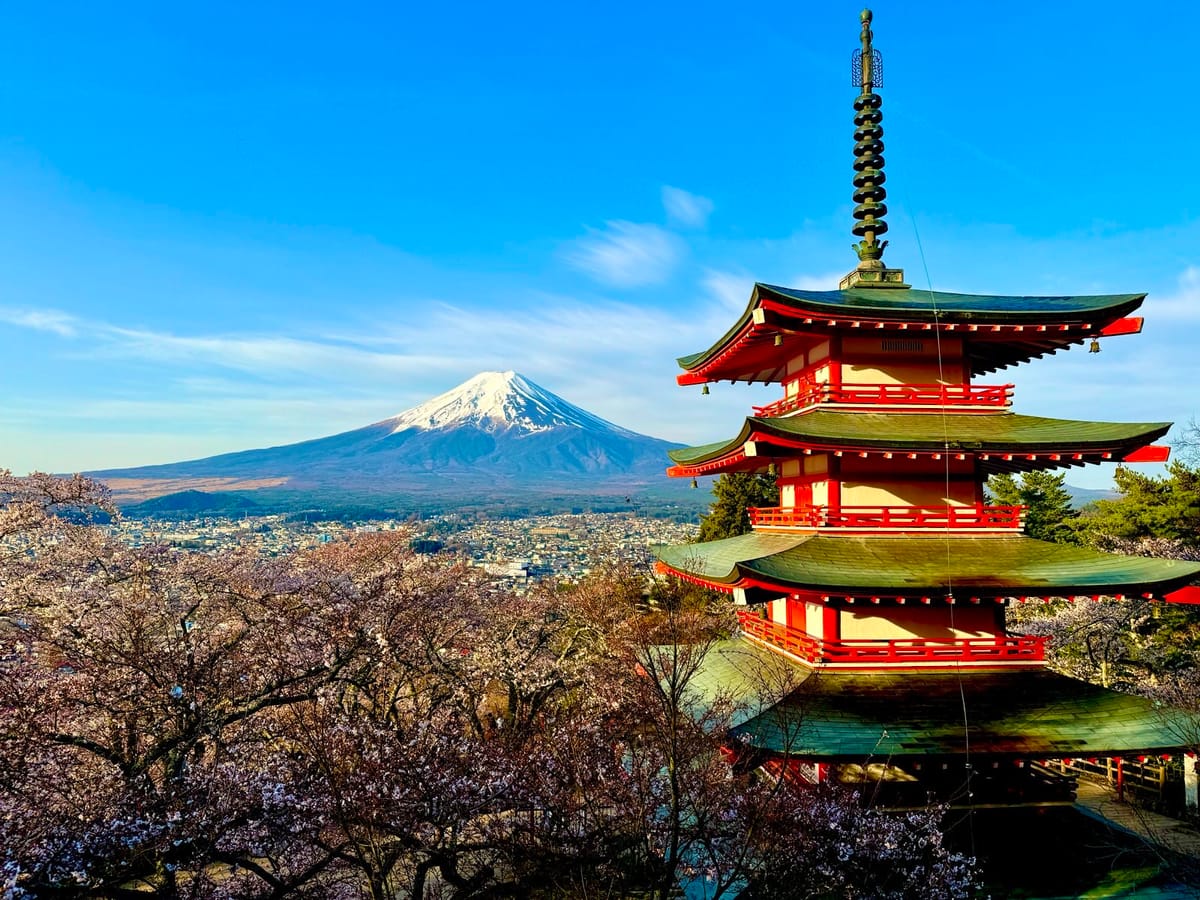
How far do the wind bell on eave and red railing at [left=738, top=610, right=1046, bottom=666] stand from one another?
676 centimetres

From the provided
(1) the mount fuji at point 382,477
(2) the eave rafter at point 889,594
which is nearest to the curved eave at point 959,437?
(2) the eave rafter at point 889,594

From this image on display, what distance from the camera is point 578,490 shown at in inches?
6826

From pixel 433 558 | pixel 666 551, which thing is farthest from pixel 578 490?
pixel 666 551

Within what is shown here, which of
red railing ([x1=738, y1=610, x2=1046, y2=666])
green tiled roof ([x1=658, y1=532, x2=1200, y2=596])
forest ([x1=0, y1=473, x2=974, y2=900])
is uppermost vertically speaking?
green tiled roof ([x1=658, y1=532, x2=1200, y2=596])

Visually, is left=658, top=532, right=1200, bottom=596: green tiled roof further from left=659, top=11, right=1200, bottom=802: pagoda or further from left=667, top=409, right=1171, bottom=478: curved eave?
Result: left=667, top=409, right=1171, bottom=478: curved eave

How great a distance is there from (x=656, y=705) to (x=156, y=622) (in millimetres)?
9908

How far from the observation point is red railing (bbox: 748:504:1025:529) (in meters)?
11.7

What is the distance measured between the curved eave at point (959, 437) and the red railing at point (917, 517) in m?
0.86

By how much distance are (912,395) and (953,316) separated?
1.43m

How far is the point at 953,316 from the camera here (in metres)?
11.6

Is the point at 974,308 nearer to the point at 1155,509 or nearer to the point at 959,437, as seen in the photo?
the point at 959,437

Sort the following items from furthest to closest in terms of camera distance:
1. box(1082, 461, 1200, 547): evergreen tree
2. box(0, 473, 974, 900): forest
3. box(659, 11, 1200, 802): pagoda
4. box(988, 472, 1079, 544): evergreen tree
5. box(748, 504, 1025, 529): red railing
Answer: box(988, 472, 1079, 544): evergreen tree
box(1082, 461, 1200, 547): evergreen tree
box(748, 504, 1025, 529): red railing
box(659, 11, 1200, 802): pagoda
box(0, 473, 974, 900): forest

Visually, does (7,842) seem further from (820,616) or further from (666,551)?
(666,551)

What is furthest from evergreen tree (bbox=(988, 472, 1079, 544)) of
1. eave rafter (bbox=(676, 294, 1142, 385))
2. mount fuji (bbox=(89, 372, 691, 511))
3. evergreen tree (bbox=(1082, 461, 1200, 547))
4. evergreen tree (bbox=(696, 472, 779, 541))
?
mount fuji (bbox=(89, 372, 691, 511))
